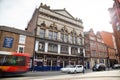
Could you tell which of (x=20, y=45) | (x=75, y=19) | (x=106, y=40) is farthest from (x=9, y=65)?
(x=106, y=40)

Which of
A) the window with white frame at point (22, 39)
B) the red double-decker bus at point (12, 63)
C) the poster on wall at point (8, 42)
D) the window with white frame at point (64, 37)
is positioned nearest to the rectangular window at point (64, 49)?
the window with white frame at point (64, 37)

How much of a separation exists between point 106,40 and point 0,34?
155 ft

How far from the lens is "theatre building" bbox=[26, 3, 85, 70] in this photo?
26359mm

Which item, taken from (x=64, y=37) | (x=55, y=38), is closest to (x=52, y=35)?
(x=55, y=38)

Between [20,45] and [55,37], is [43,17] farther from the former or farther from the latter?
[20,45]

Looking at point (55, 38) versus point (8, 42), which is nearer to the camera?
point (8, 42)

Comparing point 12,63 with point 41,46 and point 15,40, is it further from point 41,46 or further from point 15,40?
point 41,46

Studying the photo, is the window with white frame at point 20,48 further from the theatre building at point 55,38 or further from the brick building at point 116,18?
the brick building at point 116,18

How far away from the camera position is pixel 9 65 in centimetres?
1383

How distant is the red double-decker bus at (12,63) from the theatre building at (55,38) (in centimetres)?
960

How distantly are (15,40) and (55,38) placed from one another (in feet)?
36.0

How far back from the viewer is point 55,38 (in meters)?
30.0

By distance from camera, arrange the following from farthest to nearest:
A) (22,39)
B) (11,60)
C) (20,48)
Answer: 1. (22,39)
2. (20,48)
3. (11,60)

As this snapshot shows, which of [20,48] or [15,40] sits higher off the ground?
[15,40]
